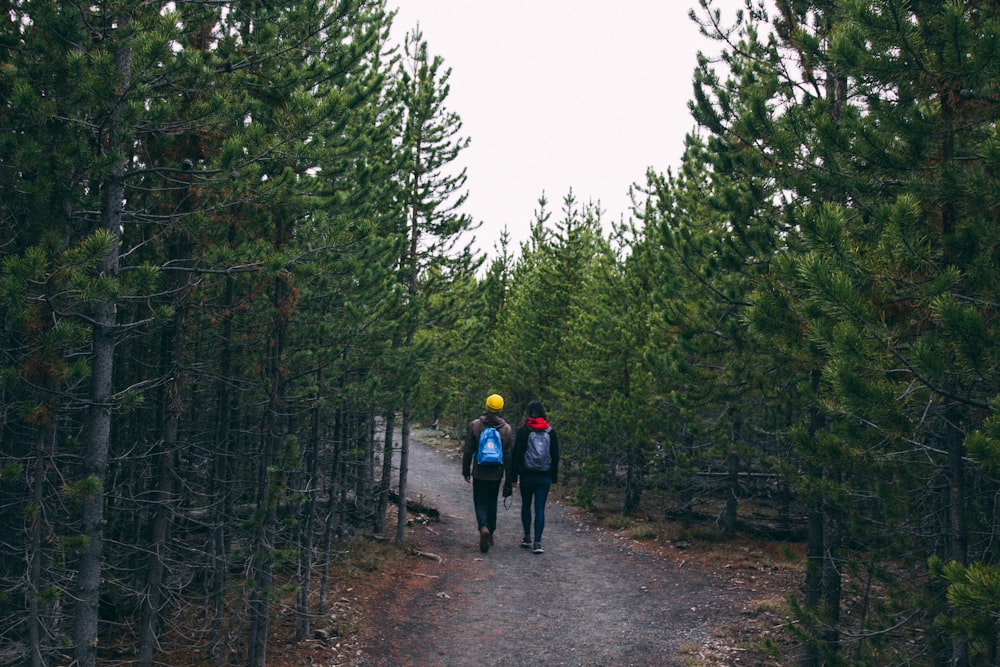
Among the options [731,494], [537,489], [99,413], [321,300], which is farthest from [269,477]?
[731,494]

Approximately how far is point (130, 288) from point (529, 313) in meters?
16.8

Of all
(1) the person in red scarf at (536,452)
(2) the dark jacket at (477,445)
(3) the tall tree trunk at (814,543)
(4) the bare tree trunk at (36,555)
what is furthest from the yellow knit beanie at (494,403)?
(4) the bare tree trunk at (36,555)

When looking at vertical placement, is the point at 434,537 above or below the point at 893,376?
below

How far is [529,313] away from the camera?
21.5 m

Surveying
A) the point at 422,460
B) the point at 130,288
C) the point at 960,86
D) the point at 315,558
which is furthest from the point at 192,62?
the point at 422,460

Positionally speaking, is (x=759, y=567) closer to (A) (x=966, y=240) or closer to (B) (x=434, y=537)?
(B) (x=434, y=537)

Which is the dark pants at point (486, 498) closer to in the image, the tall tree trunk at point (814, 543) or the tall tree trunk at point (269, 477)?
the tall tree trunk at point (269, 477)

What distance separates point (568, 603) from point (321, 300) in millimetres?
5813

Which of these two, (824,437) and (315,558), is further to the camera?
(315,558)

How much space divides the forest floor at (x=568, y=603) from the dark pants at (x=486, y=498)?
2.21 feet

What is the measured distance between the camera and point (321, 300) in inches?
352

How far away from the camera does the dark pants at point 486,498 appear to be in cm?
1162

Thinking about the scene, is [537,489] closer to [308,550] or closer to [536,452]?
[536,452]

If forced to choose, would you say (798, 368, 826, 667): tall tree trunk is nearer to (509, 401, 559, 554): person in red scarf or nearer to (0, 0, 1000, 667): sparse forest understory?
(0, 0, 1000, 667): sparse forest understory
